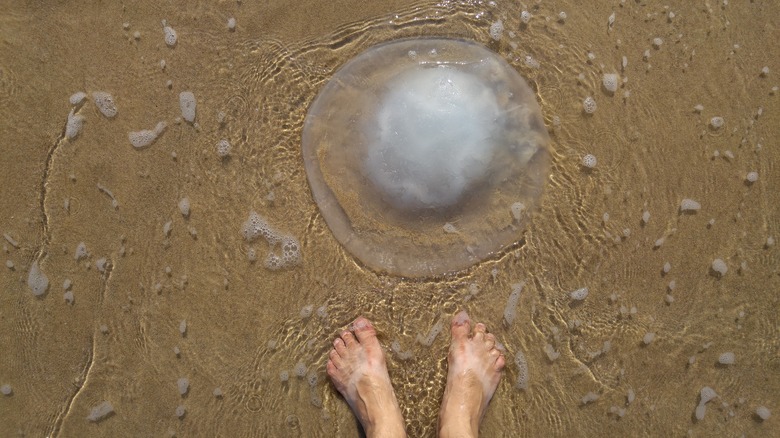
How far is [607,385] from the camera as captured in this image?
9.64 ft

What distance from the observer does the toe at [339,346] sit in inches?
115

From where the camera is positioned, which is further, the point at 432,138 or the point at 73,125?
the point at 73,125

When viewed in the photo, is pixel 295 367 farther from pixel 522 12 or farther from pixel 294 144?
pixel 522 12

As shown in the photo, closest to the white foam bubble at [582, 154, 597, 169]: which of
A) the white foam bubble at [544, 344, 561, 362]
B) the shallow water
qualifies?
the shallow water

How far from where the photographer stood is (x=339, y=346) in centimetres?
295

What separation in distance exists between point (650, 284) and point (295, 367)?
219cm

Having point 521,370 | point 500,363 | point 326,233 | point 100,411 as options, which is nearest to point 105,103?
point 326,233

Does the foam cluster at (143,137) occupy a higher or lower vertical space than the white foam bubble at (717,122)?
lower

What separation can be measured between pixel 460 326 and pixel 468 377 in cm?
29

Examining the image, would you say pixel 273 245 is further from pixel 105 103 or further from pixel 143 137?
pixel 105 103

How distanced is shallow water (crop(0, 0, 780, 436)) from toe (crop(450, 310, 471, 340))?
55 millimetres

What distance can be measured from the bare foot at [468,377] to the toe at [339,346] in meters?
0.64

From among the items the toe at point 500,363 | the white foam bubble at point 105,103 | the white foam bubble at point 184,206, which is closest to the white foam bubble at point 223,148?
the white foam bubble at point 184,206

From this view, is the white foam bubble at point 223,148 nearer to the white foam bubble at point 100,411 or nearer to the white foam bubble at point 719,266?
the white foam bubble at point 100,411
